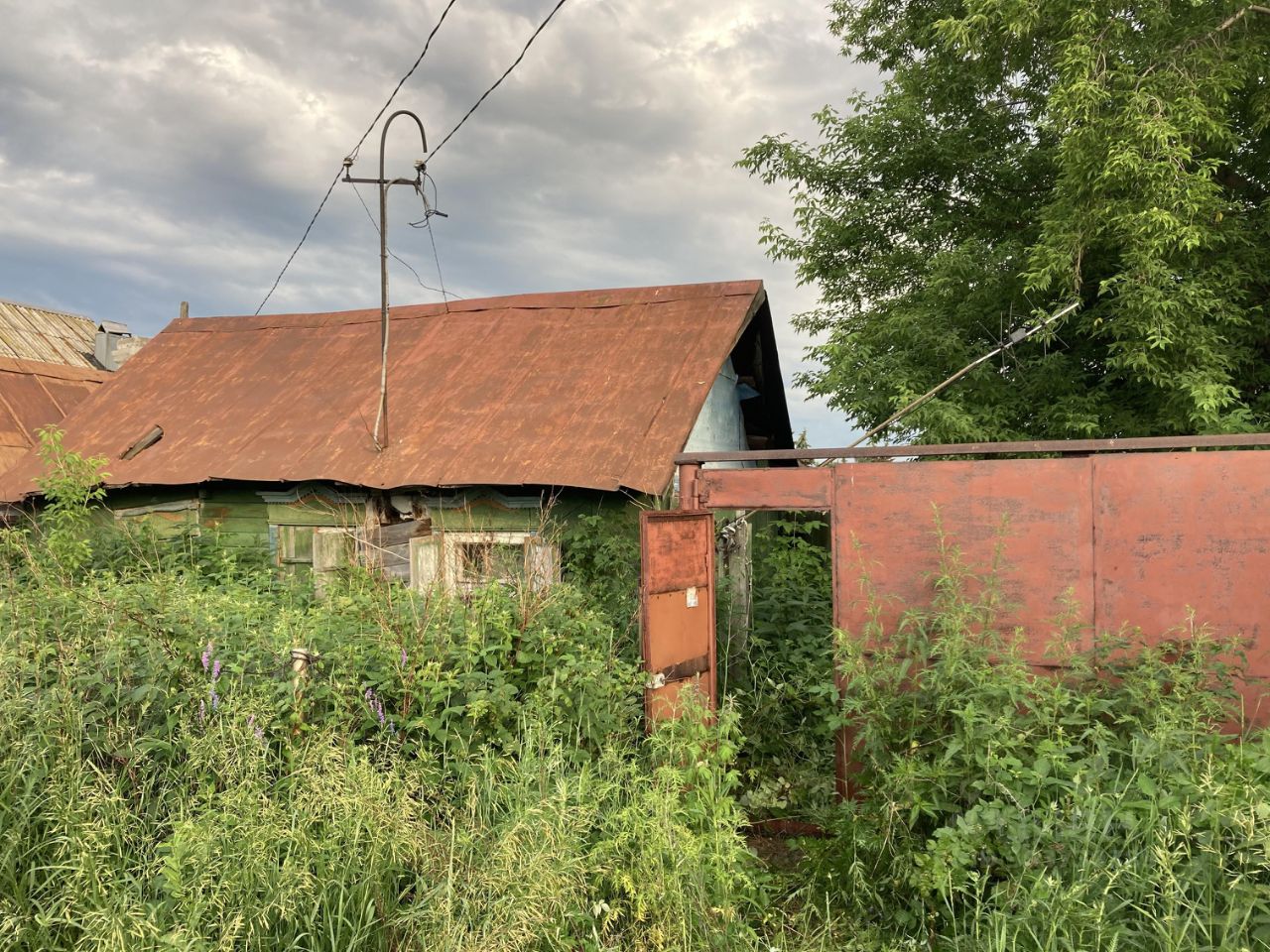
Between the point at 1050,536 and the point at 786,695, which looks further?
the point at 786,695

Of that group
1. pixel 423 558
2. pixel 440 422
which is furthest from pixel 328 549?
pixel 440 422

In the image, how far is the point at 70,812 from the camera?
3193 mm

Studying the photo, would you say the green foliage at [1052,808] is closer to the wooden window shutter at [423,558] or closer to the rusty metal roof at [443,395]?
the rusty metal roof at [443,395]

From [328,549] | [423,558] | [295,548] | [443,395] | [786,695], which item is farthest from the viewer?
[443,395]

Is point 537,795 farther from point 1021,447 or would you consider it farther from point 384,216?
point 384,216

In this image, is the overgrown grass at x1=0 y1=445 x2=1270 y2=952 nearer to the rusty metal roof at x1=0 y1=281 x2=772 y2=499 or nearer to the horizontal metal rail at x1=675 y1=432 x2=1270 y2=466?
the horizontal metal rail at x1=675 y1=432 x2=1270 y2=466

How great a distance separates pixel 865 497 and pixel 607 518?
9.69 ft

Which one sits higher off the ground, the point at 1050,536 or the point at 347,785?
the point at 1050,536

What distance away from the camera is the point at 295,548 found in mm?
9344

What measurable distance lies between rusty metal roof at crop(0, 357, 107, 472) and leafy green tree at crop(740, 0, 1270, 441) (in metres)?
12.6

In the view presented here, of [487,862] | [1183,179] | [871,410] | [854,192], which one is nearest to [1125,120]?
[1183,179]

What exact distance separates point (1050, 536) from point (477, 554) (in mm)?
5225

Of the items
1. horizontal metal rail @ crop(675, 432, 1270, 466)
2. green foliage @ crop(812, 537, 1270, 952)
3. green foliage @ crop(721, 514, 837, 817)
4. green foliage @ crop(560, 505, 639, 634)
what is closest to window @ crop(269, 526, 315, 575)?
green foliage @ crop(560, 505, 639, 634)

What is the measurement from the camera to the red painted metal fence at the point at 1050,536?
4.88 metres
